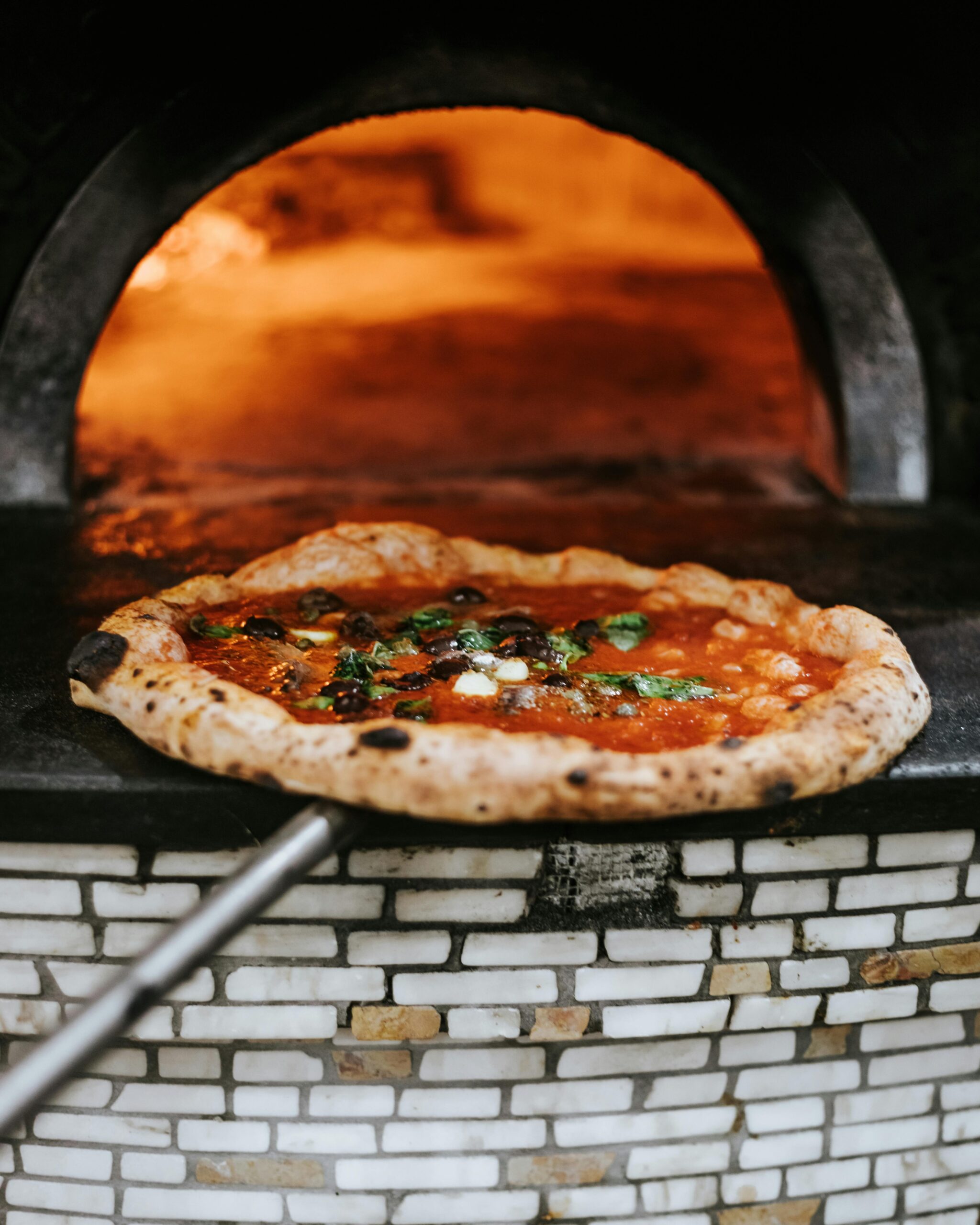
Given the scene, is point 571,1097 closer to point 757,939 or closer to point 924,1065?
point 757,939

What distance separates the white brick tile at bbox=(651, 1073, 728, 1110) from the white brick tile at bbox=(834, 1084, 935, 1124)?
0.30 m

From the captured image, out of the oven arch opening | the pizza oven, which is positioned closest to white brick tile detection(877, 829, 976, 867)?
the pizza oven

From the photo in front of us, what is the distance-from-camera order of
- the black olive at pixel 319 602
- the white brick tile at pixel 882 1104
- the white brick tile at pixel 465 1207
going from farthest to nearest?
the black olive at pixel 319 602, the white brick tile at pixel 882 1104, the white brick tile at pixel 465 1207

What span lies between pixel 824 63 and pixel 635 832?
9.70ft

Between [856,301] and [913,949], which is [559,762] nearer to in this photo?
[913,949]

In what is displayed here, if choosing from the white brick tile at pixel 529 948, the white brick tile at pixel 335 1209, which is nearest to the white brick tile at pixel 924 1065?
the white brick tile at pixel 529 948

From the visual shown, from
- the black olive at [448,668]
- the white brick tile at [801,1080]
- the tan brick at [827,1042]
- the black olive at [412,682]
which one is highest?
the black olive at [448,668]

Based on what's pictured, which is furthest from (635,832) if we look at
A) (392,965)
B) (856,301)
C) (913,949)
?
(856,301)

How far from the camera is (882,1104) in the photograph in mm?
2314

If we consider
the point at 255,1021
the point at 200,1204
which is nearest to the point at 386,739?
the point at 255,1021

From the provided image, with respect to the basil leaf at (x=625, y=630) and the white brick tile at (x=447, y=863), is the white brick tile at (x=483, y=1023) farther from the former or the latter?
the basil leaf at (x=625, y=630)

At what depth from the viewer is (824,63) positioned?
3.55 meters

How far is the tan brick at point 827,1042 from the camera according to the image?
225 cm

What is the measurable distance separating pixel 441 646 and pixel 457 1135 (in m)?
1.03
